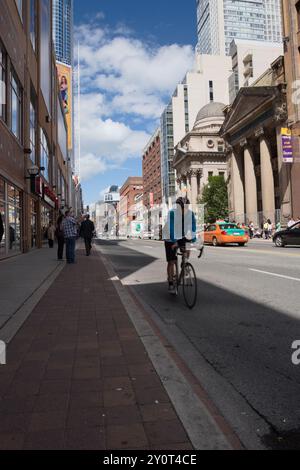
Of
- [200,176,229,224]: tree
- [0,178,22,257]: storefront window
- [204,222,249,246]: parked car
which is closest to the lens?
[0,178,22,257]: storefront window

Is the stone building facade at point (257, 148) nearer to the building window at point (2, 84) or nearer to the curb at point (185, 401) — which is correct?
the building window at point (2, 84)

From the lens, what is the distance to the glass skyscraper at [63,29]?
14800 centimetres

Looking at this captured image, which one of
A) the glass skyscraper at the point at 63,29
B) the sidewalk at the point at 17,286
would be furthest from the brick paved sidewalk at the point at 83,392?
the glass skyscraper at the point at 63,29

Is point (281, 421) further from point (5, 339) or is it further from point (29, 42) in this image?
point (29, 42)

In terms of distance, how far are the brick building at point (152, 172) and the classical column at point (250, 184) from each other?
62081mm

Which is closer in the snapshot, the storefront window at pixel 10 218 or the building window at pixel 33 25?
the storefront window at pixel 10 218

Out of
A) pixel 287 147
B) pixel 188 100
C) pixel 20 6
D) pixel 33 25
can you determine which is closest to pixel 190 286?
pixel 20 6

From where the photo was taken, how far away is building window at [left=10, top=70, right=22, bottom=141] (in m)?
18.8

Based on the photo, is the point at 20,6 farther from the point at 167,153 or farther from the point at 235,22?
the point at 235,22

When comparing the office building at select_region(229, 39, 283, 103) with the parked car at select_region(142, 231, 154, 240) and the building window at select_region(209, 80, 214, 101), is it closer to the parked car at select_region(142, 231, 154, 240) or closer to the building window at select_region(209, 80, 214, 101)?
the building window at select_region(209, 80, 214, 101)

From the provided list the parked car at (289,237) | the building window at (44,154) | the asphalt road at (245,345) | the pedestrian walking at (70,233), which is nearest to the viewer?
the asphalt road at (245,345)

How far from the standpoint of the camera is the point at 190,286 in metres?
7.38

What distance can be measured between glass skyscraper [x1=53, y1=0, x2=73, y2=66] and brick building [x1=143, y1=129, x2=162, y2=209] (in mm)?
45937

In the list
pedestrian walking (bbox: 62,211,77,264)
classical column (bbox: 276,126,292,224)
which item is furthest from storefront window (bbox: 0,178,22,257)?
classical column (bbox: 276,126,292,224)
